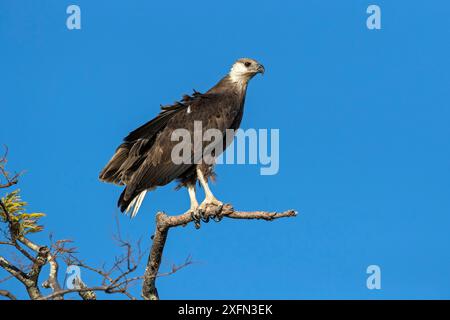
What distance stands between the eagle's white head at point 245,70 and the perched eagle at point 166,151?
1.61 ft

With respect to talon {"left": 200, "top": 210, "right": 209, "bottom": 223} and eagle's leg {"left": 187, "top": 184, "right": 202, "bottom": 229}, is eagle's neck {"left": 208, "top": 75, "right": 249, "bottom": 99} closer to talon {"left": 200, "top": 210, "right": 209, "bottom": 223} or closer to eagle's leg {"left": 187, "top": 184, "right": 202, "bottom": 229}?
eagle's leg {"left": 187, "top": 184, "right": 202, "bottom": 229}

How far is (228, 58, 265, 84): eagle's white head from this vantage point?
13.4 m

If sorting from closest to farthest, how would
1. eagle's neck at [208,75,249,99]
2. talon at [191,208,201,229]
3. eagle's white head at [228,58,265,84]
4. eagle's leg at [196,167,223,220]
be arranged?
talon at [191,208,201,229], eagle's leg at [196,167,223,220], eagle's neck at [208,75,249,99], eagle's white head at [228,58,265,84]

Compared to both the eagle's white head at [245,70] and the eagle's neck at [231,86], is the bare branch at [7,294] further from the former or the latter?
the eagle's white head at [245,70]

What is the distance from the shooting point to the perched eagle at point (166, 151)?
11.8 m

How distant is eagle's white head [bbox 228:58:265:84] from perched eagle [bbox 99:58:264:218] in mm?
490

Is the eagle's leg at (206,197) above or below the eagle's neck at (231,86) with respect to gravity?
below

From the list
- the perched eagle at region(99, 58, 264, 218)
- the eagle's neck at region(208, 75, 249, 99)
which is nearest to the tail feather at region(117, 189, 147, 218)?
the perched eagle at region(99, 58, 264, 218)

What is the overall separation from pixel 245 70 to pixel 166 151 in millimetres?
2276

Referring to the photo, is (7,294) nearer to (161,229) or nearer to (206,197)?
(161,229)

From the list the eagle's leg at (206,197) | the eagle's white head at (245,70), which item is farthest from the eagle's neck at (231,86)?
the eagle's leg at (206,197)
